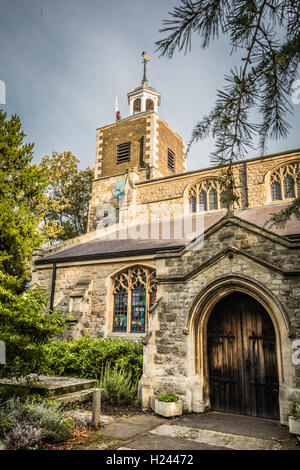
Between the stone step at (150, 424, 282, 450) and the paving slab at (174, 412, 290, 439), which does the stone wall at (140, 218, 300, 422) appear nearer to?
the paving slab at (174, 412, 290, 439)

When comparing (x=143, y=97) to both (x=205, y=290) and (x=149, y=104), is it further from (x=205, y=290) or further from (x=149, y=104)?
(x=205, y=290)

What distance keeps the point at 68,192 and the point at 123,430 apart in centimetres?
2461

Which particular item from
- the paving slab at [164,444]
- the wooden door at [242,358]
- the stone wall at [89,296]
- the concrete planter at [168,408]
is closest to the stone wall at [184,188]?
the stone wall at [89,296]

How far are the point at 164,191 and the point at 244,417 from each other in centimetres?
1382

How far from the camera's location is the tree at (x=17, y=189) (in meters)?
11.9

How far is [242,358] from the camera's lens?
7.25 m

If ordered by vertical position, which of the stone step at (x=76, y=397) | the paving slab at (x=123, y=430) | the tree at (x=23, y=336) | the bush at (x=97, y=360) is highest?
the tree at (x=23, y=336)

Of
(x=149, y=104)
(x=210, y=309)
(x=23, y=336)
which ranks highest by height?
(x=149, y=104)

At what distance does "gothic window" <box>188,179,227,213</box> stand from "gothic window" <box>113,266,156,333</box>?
6661mm

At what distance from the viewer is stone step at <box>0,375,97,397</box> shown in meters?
6.57

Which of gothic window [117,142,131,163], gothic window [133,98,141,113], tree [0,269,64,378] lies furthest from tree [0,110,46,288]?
gothic window [133,98,141,113]

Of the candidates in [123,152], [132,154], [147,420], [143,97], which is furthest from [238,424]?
[143,97]

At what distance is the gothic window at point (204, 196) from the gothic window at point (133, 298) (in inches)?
262

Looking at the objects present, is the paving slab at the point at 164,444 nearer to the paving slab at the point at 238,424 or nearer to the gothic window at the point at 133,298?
the paving slab at the point at 238,424
